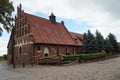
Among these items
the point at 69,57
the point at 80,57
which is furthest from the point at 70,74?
the point at 80,57

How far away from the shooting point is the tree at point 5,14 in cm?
2967

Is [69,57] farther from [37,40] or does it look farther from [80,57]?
[37,40]

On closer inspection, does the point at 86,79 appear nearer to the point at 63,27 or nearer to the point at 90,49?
the point at 90,49

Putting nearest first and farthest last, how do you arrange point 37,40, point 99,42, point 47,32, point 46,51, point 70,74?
point 70,74 → point 37,40 → point 46,51 → point 47,32 → point 99,42

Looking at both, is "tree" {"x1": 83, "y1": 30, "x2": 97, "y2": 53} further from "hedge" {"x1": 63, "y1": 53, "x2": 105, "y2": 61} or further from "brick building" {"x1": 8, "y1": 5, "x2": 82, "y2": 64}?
"hedge" {"x1": 63, "y1": 53, "x2": 105, "y2": 61}

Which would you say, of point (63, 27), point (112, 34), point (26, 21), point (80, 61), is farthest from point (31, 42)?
point (112, 34)

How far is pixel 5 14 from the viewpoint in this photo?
105 feet

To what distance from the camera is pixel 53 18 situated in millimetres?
46000

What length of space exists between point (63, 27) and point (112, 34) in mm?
13935

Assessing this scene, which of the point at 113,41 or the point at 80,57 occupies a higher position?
the point at 113,41

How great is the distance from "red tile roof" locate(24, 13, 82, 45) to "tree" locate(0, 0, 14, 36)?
5.20m

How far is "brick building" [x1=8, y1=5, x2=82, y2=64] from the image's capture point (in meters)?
35.8

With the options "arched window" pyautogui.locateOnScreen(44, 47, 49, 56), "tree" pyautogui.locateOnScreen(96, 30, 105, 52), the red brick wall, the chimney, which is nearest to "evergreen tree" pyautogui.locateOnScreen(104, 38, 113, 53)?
"tree" pyautogui.locateOnScreen(96, 30, 105, 52)

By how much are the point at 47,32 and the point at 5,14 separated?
1100 centimetres
